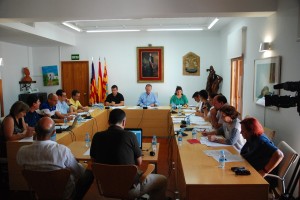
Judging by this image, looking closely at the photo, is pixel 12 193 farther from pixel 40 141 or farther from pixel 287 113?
pixel 287 113

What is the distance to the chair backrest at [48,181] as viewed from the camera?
2.07 meters

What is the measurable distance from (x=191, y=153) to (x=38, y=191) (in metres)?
1.52

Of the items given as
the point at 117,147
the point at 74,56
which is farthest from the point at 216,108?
the point at 74,56

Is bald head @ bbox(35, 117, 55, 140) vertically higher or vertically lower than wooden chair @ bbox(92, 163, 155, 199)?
higher

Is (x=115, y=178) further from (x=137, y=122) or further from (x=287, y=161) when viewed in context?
(x=137, y=122)

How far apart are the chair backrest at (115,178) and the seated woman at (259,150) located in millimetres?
1191

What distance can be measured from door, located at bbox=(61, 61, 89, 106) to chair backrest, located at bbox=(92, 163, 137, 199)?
6.48 m

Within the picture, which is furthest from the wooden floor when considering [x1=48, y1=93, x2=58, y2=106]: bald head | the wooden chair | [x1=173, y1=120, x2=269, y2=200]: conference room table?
[x1=48, y1=93, x2=58, y2=106]: bald head

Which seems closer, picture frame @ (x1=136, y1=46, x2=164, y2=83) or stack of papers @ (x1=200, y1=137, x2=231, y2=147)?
stack of papers @ (x1=200, y1=137, x2=231, y2=147)

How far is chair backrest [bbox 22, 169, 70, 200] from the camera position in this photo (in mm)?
2068

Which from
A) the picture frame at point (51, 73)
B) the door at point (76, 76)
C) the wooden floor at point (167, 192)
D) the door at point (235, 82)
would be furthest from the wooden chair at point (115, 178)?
the picture frame at point (51, 73)

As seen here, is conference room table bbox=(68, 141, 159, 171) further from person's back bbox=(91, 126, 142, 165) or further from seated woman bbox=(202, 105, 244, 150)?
seated woman bbox=(202, 105, 244, 150)

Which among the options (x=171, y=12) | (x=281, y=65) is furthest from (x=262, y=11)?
(x=171, y=12)

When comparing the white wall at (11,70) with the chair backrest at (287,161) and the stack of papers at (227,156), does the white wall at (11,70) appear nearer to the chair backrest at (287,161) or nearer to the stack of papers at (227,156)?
the stack of papers at (227,156)
